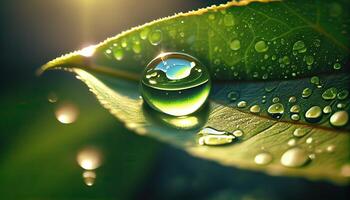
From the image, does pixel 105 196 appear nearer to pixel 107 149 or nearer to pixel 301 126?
pixel 107 149

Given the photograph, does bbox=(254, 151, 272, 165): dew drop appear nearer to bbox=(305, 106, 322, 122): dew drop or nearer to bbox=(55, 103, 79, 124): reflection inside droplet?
bbox=(305, 106, 322, 122): dew drop

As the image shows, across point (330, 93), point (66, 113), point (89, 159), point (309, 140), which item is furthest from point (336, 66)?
point (66, 113)

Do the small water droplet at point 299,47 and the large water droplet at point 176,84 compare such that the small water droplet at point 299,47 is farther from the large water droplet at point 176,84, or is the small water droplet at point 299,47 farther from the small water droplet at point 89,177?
the small water droplet at point 89,177

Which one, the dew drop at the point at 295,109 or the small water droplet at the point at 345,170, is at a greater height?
the dew drop at the point at 295,109

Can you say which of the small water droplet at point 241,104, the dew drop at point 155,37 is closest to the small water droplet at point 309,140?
the small water droplet at point 241,104

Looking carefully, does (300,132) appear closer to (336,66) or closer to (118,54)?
(336,66)

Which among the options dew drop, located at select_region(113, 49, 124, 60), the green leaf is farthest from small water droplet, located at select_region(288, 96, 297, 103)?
dew drop, located at select_region(113, 49, 124, 60)

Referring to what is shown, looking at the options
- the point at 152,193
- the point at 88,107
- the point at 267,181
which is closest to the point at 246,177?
the point at 267,181
